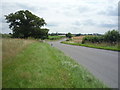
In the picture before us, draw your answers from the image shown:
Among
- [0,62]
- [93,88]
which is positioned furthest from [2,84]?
[93,88]

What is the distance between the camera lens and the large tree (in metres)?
44.3

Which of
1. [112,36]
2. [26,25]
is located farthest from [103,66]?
[26,25]

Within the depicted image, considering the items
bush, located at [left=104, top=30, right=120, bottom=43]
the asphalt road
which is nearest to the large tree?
bush, located at [left=104, top=30, right=120, bottom=43]

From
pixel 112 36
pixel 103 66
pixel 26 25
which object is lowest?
pixel 103 66

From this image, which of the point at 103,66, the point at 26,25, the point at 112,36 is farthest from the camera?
the point at 26,25

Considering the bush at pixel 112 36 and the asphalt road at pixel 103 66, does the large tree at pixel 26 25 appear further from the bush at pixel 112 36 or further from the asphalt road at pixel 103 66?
the asphalt road at pixel 103 66

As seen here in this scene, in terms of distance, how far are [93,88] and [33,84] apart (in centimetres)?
190

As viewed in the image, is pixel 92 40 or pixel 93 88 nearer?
pixel 93 88

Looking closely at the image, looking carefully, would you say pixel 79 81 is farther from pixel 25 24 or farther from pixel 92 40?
pixel 25 24

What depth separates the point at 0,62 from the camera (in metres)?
7.45

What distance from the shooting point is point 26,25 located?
45281mm

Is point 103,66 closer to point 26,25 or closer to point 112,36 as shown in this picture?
point 112,36

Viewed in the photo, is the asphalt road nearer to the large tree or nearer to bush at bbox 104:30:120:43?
bush at bbox 104:30:120:43

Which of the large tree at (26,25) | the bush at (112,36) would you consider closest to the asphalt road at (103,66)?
the bush at (112,36)
